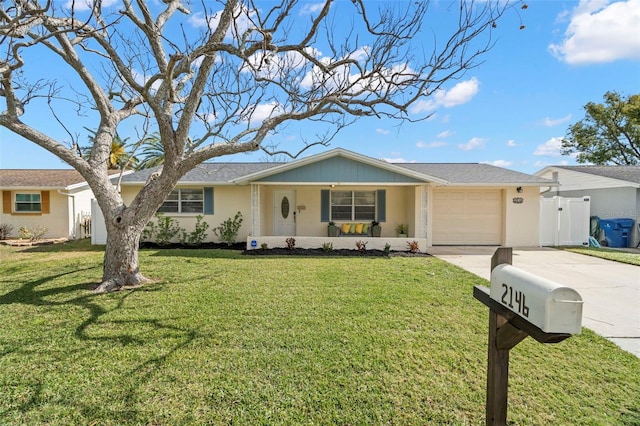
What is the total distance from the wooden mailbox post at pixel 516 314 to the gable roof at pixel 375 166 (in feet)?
26.2

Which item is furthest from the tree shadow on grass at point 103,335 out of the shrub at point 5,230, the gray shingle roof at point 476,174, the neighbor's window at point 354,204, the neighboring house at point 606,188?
the neighboring house at point 606,188

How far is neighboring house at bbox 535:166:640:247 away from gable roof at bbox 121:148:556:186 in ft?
7.51

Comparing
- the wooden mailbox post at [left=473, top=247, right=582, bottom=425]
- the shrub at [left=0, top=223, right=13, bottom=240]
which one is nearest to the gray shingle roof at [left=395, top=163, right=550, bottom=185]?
the wooden mailbox post at [left=473, top=247, right=582, bottom=425]

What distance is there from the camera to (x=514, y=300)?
1.78 meters

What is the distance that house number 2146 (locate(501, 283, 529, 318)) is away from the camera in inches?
66.0

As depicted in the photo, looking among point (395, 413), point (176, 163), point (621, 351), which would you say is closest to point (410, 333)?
point (395, 413)

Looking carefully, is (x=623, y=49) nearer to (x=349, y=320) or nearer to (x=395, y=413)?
(x=349, y=320)

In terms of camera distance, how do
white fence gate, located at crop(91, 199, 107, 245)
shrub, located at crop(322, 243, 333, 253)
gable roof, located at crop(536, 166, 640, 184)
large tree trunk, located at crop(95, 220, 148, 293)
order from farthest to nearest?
gable roof, located at crop(536, 166, 640, 184) → white fence gate, located at crop(91, 199, 107, 245) → shrub, located at crop(322, 243, 333, 253) → large tree trunk, located at crop(95, 220, 148, 293)

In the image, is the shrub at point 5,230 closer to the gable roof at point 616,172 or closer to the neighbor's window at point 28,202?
the neighbor's window at point 28,202

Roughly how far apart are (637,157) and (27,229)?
42.5 metres

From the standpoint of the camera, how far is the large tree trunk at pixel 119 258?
6328mm

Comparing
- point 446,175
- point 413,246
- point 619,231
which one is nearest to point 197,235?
point 413,246

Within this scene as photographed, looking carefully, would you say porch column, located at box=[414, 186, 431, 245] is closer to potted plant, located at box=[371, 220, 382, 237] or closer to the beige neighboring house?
potted plant, located at box=[371, 220, 382, 237]

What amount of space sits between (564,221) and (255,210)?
12.5 m
